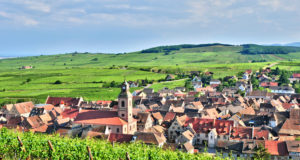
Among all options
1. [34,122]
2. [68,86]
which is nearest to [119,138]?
[34,122]

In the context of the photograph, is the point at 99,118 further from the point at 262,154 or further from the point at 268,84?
the point at 268,84

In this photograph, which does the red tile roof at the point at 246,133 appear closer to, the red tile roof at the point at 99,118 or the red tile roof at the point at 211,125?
the red tile roof at the point at 211,125

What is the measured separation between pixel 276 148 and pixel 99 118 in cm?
3296

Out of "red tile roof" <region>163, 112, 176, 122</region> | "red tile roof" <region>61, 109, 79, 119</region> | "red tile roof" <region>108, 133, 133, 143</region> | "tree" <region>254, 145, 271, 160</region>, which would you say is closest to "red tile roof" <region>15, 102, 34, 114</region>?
"red tile roof" <region>61, 109, 79, 119</region>

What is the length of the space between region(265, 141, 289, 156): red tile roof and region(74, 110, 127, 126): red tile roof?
26.7 meters

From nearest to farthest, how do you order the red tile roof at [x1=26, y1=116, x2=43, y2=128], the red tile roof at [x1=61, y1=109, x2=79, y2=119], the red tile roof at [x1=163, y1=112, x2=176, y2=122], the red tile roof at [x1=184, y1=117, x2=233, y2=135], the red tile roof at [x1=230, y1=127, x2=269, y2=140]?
the red tile roof at [x1=230, y1=127, x2=269, y2=140] < the red tile roof at [x1=184, y1=117, x2=233, y2=135] < the red tile roof at [x1=26, y1=116, x2=43, y2=128] < the red tile roof at [x1=163, y1=112, x2=176, y2=122] < the red tile roof at [x1=61, y1=109, x2=79, y2=119]

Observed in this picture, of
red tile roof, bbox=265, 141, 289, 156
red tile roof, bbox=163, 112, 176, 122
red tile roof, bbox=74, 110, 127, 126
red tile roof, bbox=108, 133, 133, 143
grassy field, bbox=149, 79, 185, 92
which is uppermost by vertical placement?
red tile roof, bbox=74, 110, 127, 126

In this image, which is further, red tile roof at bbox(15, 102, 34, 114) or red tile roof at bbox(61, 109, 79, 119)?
red tile roof at bbox(15, 102, 34, 114)

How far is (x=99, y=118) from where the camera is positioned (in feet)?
209

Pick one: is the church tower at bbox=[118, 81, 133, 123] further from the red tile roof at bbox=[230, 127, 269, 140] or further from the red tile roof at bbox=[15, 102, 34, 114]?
the red tile roof at bbox=[15, 102, 34, 114]

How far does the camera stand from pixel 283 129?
68.1 m

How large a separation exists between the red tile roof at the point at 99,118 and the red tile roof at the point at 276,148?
2673 centimetres

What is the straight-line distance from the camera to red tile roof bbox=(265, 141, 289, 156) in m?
51.4

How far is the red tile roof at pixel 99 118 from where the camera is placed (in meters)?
62.9
